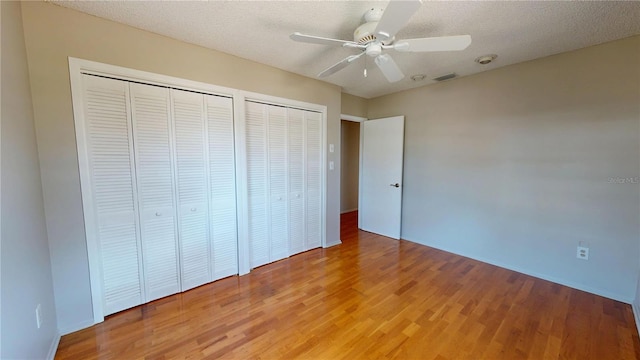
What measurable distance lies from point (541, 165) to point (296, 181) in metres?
2.71

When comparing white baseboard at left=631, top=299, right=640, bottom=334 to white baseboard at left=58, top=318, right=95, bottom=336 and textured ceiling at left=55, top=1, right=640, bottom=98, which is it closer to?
textured ceiling at left=55, top=1, right=640, bottom=98

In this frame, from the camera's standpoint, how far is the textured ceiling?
5.36ft

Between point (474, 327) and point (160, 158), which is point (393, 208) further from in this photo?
point (160, 158)

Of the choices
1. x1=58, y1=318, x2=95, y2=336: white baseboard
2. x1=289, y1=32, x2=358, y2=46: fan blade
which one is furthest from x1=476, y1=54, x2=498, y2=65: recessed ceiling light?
x1=58, y1=318, x2=95, y2=336: white baseboard

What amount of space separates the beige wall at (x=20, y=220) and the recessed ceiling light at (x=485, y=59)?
355 cm

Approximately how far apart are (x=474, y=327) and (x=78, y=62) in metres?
3.53

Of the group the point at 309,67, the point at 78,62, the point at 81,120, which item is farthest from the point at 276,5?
the point at 81,120

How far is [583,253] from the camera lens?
2365 millimetres

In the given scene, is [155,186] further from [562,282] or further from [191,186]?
[562,282]

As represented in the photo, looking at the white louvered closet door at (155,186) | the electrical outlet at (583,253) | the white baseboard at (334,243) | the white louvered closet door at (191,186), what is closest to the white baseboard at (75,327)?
the white louvered closet door at (155,186)

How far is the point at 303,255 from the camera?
3.19 meters

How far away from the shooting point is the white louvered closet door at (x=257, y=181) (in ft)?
8.84

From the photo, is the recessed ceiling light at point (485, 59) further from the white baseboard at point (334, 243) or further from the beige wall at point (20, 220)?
the beige wall at point (20, 220)

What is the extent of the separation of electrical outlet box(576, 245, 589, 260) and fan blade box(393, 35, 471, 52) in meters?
2.39
